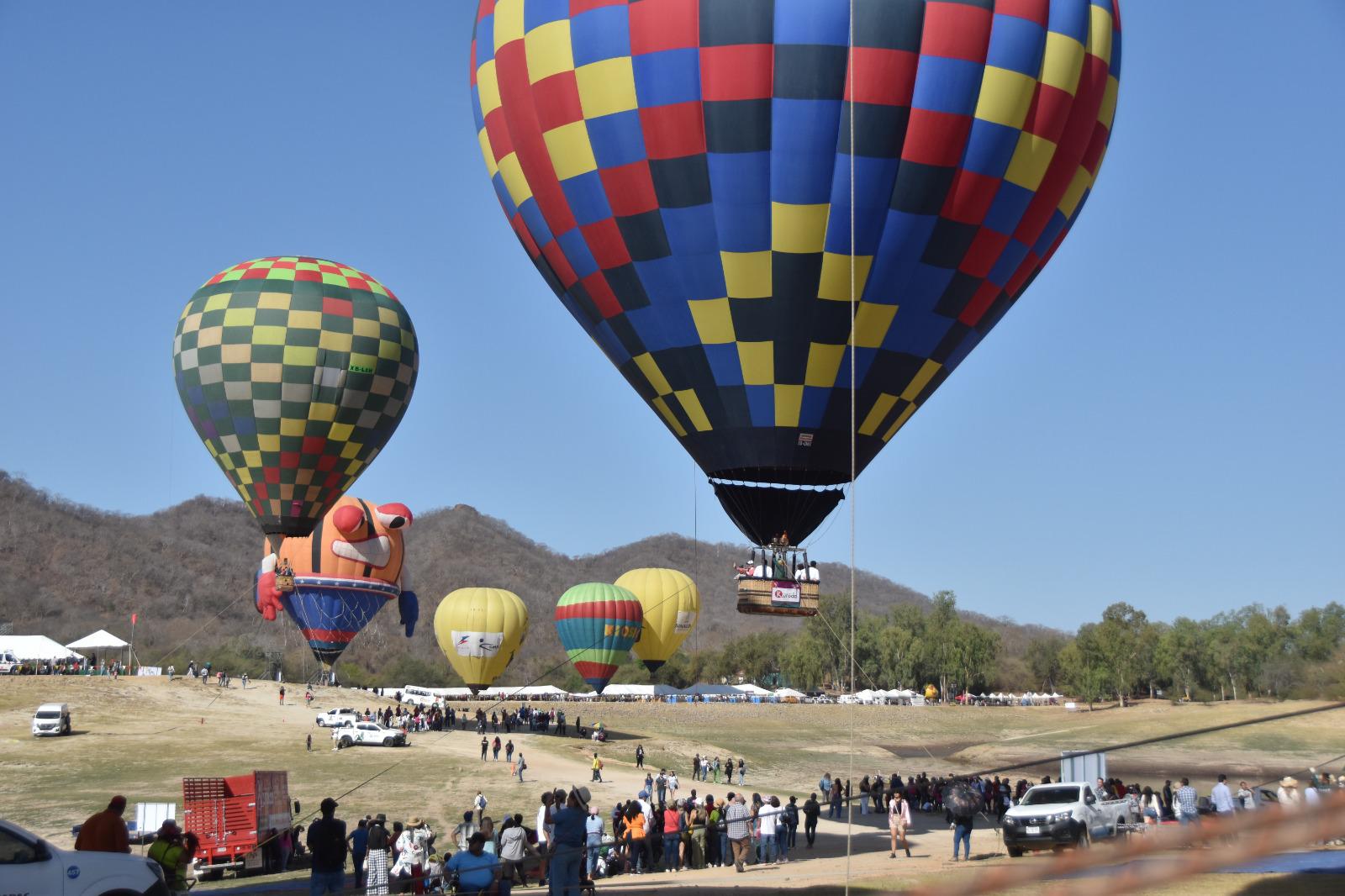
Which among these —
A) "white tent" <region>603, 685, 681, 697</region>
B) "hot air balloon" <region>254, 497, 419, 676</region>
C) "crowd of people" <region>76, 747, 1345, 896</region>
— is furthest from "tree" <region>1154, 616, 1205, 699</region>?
"crowd of people" <region>76, 747, 1345, 896</region>

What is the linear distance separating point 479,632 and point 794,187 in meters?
36.5

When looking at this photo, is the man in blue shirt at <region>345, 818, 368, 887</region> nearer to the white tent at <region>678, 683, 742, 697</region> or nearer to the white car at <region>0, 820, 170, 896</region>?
the white car at <region>0, 820, 170, 896</region>

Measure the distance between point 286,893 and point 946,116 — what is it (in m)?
11.7

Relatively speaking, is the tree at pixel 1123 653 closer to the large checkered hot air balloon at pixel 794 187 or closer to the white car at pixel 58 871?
the large checkered hot air balloon at pixel 794 187

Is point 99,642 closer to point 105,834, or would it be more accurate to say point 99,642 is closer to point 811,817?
point 811,817

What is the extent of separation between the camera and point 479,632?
50000mm

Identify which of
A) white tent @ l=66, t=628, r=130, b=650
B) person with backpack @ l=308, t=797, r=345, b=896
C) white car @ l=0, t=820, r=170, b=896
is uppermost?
white tent @ l=66, t=628, r=130, b=650

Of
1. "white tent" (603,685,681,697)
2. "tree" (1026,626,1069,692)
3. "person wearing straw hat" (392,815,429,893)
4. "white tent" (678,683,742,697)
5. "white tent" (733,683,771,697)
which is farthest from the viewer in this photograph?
"tree" (1026,626,1069,692)

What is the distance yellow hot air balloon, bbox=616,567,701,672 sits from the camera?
55.7m

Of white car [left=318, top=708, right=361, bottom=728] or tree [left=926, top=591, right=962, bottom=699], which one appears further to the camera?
tree [left=926, top=591, right=962, bottom=699]

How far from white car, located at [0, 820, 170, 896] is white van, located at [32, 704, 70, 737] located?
101 ft

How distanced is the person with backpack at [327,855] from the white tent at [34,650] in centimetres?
4905

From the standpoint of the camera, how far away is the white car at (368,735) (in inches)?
1357

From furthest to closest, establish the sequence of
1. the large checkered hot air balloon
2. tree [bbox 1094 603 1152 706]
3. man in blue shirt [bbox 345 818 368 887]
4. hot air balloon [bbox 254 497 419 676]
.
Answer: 1. tree [bbox 1094 603 1152 706]
2. hot air balloon [bbox 254 497 419 676]
3. the large checkered hot air balloon
4. man in blue shirt [bbox 345 818 368 887]
